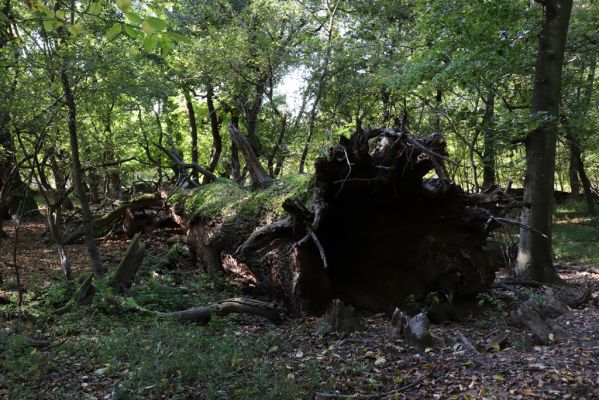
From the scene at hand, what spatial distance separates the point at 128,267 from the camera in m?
7.11

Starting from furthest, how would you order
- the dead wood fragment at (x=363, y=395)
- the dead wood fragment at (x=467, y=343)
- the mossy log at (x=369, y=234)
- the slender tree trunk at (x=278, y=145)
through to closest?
1. the slender tree trunk at (x=278, y=145)
2. the mossy log at (x=369, y=234)
3. the dead wood fragment at (x=467, y=343)
4. the dead wood fragment at (x=363, y=395)

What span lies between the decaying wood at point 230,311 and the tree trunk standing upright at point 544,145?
4.53 metres

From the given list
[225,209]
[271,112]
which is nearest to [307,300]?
[225,209]

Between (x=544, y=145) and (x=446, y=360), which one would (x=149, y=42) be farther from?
(x=544, y=145)

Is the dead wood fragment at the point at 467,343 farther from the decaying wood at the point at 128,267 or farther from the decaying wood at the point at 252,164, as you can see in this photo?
the decaying wood at the point at 128,267

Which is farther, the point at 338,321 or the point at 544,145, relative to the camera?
the point at 544,145

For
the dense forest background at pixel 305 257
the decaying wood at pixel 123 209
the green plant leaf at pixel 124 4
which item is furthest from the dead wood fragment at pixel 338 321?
the decaying wood at pixel 123 209

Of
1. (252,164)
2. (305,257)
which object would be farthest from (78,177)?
(305,257)

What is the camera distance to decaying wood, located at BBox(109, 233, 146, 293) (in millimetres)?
6943

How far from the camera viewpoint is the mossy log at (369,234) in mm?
6293

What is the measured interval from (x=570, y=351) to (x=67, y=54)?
7.64 m

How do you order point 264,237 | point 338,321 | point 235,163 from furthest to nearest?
point 235,163 → point 264,237 → point 338,321

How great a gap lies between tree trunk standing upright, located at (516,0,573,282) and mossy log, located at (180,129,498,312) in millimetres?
1485

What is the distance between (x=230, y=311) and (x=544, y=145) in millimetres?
5978
